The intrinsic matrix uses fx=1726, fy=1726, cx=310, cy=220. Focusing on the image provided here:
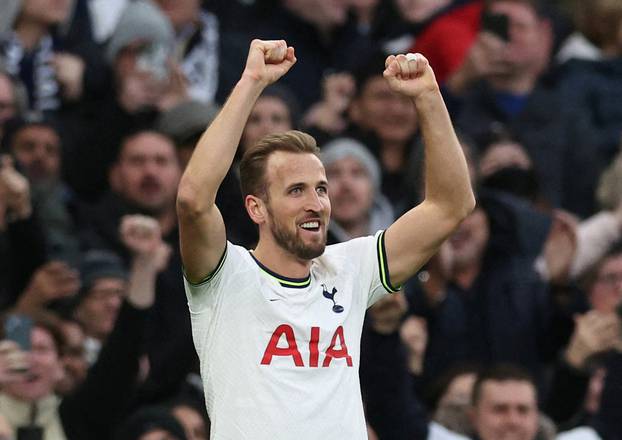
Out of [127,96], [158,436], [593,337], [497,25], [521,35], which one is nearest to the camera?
[158,436]

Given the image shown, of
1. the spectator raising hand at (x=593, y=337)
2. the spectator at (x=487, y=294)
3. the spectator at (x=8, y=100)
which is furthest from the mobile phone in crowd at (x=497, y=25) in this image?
the spectator at (x=8, y=100)

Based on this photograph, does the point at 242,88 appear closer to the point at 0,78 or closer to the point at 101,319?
the point at 101,319

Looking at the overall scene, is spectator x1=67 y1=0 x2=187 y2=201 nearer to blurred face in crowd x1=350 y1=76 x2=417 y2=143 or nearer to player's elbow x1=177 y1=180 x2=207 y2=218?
blurred face in crowd x1=350 y1=76 x2=417 y2=143

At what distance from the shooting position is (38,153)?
9875mm

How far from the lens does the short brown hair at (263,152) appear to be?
246 inches

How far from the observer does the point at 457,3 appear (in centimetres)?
1234

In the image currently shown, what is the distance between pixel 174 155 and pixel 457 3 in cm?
320

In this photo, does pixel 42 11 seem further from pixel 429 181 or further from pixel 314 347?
pixel 314 347

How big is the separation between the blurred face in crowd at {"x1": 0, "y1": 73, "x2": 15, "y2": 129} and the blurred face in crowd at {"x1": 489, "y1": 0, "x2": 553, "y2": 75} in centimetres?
365

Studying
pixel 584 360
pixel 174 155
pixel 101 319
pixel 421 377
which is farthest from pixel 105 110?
pixel 584 360

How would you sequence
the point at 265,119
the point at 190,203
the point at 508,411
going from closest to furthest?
the point at 190,203, the point at 508,411, the point at 265,119

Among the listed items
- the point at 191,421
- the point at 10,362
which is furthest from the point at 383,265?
the point at 191,421

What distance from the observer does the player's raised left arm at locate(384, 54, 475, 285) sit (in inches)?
246

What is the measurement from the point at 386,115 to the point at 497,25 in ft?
4.48
